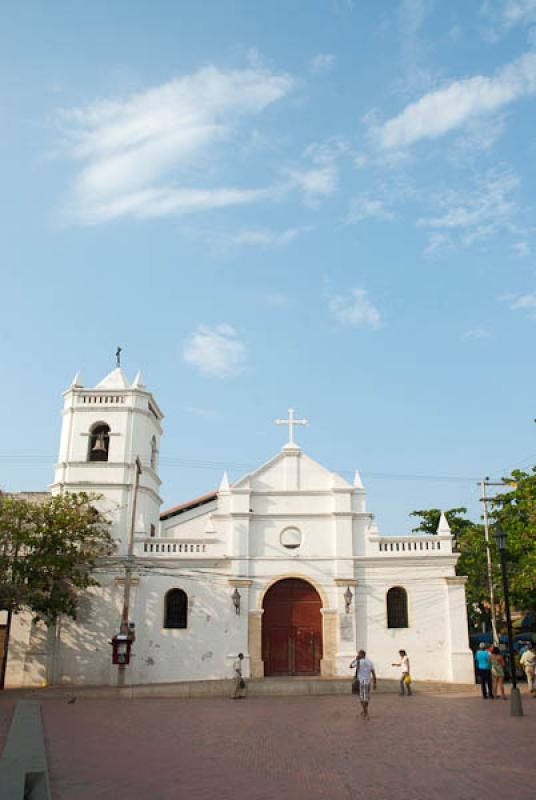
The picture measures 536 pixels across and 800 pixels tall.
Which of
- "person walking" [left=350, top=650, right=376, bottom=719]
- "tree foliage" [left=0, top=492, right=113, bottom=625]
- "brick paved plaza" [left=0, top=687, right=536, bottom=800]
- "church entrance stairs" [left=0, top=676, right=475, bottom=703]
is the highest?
"tree foliage" [left=0, top=492, right=113, bottom=625]

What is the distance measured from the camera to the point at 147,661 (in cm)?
2866

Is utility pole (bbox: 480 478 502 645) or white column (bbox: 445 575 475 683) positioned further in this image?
utility pole (bbox: 480 478 502 645)

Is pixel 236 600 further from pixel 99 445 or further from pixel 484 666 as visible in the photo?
pixel 484 666

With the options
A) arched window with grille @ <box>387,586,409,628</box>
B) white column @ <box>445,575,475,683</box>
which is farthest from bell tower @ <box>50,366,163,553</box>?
white column @ <box>445,575,475,683</box>

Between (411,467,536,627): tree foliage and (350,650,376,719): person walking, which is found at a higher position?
(411,467,536,627): tree foliage

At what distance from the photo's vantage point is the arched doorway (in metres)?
29.4

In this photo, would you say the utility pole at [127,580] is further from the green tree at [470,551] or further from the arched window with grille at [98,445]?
the green tree at [470,551]

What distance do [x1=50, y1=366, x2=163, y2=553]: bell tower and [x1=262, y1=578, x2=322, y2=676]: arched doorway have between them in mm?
6214

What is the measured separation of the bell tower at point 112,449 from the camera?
31203 millimetres

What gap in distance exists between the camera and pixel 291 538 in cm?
3072

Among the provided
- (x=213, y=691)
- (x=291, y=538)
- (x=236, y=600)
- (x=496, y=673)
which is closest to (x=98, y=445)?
(x=236, y=600)

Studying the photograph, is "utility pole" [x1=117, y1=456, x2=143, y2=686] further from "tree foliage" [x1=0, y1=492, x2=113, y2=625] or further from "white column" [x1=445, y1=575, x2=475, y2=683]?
"white column" [x1=445, y1=575, x2=475, y2=683]

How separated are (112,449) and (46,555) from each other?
6798mm

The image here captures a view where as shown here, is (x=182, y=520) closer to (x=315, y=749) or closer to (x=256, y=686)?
(x=256, y=686)
